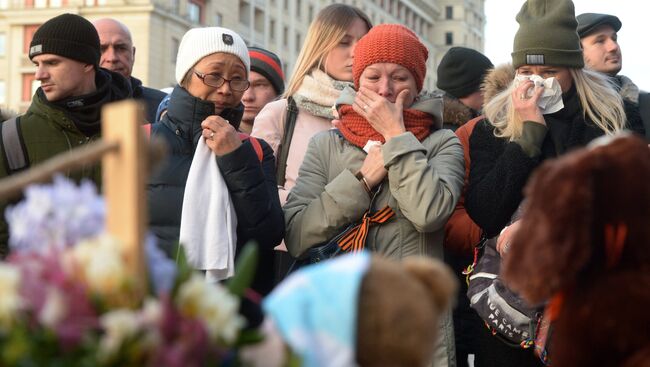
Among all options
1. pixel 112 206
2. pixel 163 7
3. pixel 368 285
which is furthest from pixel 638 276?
pixel 163 7

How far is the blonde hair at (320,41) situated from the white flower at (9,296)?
3.70 m

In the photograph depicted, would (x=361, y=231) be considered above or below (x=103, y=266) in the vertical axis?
below

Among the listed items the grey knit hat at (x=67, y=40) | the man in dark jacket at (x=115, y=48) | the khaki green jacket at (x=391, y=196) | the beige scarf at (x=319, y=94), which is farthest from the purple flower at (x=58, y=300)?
the man in dark jacket at (x=115, y=48)

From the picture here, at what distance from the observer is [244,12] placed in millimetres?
62094

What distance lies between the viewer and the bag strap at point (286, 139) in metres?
4.90

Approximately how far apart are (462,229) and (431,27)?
96004 millimetres

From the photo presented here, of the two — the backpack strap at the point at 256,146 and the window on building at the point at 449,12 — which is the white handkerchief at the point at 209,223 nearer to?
the backpack strap at the point at 256,146

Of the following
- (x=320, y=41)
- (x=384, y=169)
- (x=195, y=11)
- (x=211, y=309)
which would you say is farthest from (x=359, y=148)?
(x=195, y=11)

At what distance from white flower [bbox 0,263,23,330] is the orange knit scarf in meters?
2.88

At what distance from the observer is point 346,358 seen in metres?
1.66

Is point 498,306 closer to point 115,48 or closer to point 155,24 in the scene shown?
point 115,48

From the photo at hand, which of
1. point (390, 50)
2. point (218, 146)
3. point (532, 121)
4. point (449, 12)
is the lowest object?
point (449, 12)

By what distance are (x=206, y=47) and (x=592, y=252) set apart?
2455 millimetres

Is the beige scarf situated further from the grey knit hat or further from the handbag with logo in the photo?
the handbag with logo
